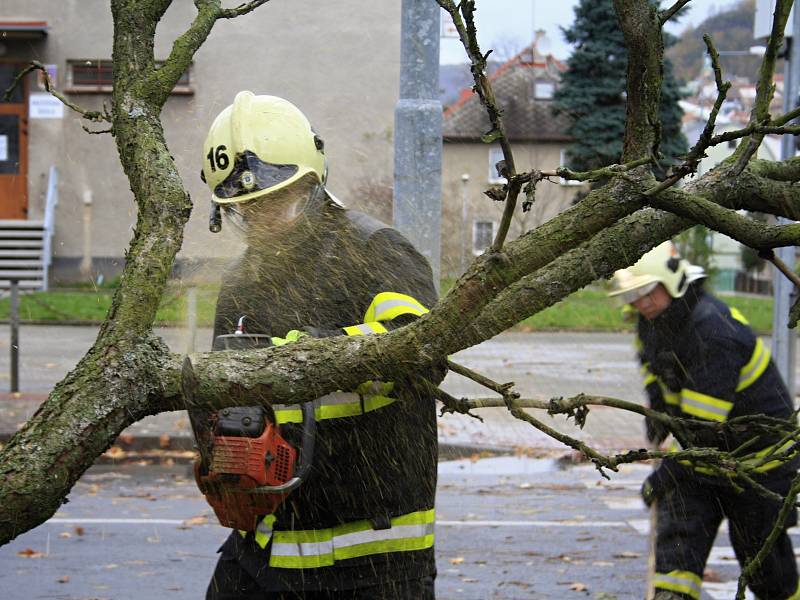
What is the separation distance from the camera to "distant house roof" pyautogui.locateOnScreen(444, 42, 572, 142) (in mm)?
30766

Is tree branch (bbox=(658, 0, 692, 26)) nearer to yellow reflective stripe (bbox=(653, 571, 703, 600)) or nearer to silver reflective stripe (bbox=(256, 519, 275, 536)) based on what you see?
silver reflective stripe (bbox=(256, 519, 275, 536))

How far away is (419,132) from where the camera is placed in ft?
19.8

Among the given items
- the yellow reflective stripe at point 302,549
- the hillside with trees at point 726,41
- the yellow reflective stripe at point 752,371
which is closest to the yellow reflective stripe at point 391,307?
the yellow reflective stripe at point 302,549

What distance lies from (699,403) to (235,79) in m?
17.9

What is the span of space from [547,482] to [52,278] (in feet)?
53.8

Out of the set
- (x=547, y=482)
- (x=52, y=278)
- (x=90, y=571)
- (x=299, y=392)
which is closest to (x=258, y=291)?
(x=299, y=392)

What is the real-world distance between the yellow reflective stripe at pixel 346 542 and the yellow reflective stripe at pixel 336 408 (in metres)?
0.31

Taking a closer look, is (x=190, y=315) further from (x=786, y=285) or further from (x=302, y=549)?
(x=786, y=285)

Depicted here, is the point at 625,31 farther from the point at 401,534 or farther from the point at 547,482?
the point at 547,482

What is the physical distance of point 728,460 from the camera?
2.29 m

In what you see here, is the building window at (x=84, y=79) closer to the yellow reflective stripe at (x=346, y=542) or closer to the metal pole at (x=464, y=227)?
the metal pole at (x=464, y=227)

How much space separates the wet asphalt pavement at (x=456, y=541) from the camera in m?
5.88

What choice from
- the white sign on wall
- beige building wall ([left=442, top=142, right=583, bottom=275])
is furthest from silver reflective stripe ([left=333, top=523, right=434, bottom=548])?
the white sign on wall

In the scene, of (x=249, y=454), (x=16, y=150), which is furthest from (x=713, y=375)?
(x=16, y=150)
